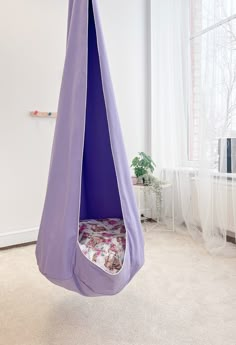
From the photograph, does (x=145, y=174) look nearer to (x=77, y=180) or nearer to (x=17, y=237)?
(x=17, y=237)

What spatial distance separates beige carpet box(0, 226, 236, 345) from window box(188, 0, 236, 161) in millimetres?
1134

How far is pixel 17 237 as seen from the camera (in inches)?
106

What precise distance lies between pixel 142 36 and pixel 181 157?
1.53 meters

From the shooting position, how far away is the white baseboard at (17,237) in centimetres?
263

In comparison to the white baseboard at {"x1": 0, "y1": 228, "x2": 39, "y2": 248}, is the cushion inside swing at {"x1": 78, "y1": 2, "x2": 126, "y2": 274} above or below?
above

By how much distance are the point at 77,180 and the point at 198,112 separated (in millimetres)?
1705

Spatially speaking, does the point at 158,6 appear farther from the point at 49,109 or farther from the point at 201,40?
the point at 49,109

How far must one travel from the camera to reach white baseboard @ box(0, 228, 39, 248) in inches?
104

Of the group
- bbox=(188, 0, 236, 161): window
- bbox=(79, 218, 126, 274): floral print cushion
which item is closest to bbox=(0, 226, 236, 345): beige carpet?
bbox=(79, 218, 126, 274): floral print cushion

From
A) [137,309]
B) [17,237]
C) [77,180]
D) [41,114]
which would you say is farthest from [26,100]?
[137,309]

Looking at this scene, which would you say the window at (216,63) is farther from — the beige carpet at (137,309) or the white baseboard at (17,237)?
the white baseboard at (17,237)

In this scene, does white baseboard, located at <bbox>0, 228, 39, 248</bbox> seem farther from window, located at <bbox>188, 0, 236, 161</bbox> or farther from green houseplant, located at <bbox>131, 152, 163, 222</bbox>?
window, located at <bbox>188, 0, 236, 161</bbox>

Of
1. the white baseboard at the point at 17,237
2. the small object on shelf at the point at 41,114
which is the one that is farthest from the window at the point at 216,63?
the white baseboard at the point at 17,237

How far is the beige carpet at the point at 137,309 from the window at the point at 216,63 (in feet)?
3.72
